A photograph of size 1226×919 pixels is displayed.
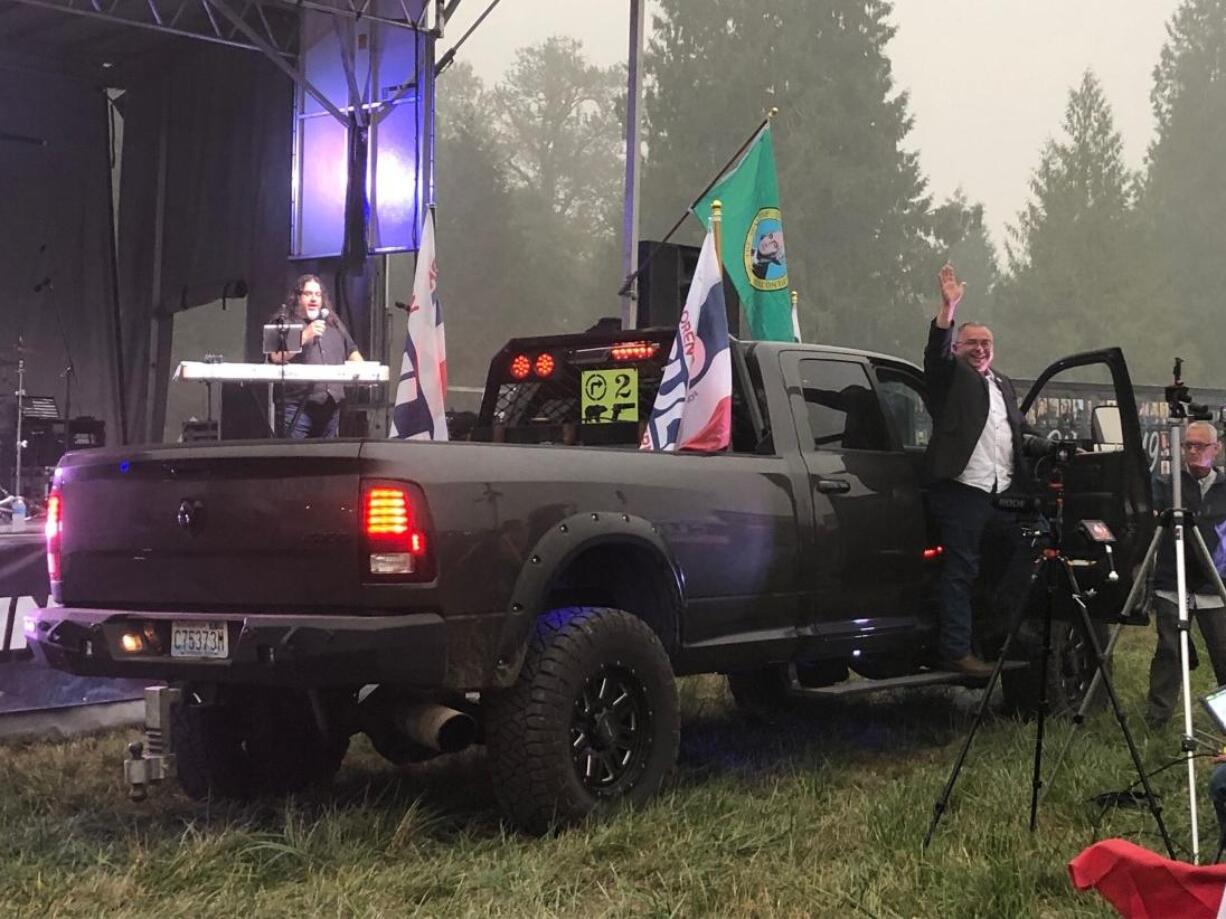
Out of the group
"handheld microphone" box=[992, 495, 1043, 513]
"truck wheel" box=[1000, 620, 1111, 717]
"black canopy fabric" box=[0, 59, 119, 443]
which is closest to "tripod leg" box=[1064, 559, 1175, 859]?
"handheld microphone" box=[992, 495, 1043, 513]

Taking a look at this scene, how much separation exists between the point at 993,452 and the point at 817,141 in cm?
3615

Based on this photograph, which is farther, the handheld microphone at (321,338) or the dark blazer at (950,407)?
the handheld microphone at (321,338)

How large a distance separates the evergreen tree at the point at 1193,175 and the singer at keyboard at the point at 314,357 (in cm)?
4157

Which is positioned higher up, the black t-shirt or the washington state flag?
the washington state flag

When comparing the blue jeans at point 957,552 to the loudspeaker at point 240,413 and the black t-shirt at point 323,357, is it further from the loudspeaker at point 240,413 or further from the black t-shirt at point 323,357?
the loudspeaker at point 240,413

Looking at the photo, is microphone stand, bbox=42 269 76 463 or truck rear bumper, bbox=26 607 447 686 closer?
truck rear bumper, bbox=26 607 447 686

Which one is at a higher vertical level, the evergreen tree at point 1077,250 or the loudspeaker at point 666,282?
the evergreen tree at point 1077,250

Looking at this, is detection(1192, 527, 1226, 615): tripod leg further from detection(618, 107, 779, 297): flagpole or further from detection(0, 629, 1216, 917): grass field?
detection(618, 107, 779, 297): flagpole

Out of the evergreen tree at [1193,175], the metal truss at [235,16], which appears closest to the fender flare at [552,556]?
the metal truss at [235,16]

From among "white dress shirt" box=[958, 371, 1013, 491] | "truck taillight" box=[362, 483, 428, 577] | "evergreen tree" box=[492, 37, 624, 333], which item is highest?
"evergreen tree" box=[492, 37, 624, 333]

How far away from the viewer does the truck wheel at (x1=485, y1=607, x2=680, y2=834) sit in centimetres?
394

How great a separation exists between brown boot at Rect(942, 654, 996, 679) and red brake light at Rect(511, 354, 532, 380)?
228 centimetres

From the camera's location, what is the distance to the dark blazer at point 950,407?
5.52 m

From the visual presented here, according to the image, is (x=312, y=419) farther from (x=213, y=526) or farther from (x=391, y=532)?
(x=391, y=532)
